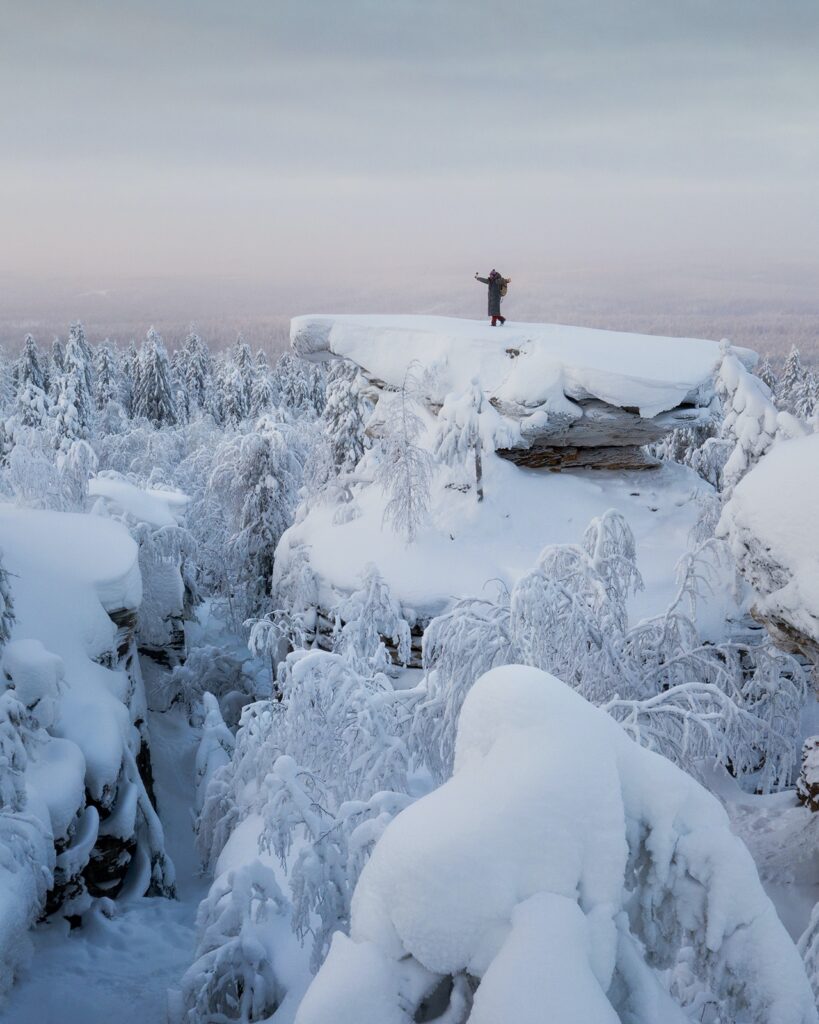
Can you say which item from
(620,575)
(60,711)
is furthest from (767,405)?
(60,711)

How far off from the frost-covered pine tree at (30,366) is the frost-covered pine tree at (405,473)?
47395 millimetres

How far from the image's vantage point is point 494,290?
59.2ft

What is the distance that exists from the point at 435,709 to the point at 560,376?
9410 millimetres

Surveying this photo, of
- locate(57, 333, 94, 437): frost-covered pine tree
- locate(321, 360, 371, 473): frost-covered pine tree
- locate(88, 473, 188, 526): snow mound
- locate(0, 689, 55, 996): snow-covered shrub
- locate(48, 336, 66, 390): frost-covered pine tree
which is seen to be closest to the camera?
locate(0, 689, 55, 996): snow-covered shrub

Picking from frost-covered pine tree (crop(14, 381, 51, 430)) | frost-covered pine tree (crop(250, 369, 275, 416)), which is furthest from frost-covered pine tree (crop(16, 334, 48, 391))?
frost-covered pine tree (crop(14, 381, 51, 430))

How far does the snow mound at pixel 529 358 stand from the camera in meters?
15.1

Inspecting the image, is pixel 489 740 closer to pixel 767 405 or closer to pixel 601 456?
pixel 767 405

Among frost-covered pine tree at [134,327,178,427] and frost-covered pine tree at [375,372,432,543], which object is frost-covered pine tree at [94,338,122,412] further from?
frost-covered pine tree at [375,372,432,543]

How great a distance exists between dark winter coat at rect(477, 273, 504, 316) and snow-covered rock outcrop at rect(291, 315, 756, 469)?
1.89 feet

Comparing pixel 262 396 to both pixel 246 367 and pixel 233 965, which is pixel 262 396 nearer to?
pixel 246 367

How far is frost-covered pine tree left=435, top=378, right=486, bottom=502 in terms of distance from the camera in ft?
45.2

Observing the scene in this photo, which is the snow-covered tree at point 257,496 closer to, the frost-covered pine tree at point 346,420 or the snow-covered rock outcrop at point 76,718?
the frost-covered pine tree at point 346,420

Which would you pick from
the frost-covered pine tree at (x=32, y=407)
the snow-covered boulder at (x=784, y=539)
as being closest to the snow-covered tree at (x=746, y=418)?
the snow-covered boulder at (x=784, y=539)

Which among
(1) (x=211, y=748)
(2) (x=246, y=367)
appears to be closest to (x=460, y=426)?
(1) (x=211, y=748)
